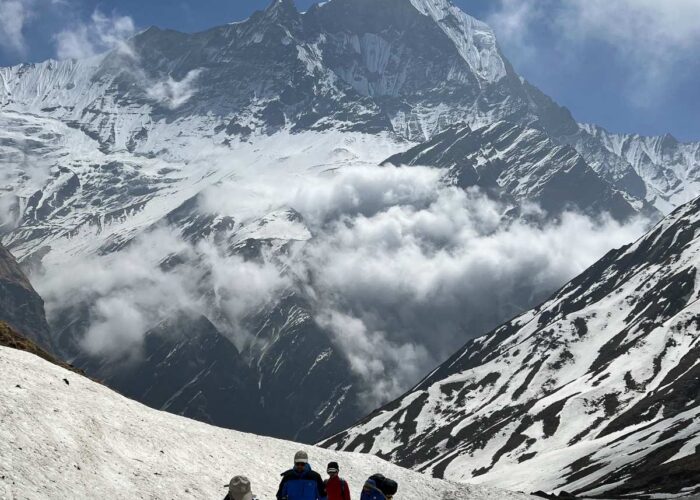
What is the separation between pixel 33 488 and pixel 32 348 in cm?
2454

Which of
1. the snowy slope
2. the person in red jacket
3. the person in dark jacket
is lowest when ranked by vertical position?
the snowy slope

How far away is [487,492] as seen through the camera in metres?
53.8

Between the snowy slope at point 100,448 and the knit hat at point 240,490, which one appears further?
the snowy slope at point 100,448

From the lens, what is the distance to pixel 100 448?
104 feet

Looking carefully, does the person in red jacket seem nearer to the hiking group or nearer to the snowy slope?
the hiking group

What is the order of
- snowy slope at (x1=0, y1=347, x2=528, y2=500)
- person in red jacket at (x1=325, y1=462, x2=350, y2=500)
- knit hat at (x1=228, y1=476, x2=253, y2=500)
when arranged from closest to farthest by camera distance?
knit hat at (x1=228, y1=476, x2=253, y2=500)
person in red jacket at (x1=325, y1=462, x2=350, y2=500)
snowy slope at (x1=0, y1=347, x2=528, y2=500)

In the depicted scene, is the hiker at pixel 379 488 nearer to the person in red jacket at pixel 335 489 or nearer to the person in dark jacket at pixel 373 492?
the person in dark jacket at pixel 373 492

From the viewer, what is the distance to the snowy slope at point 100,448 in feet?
90.5

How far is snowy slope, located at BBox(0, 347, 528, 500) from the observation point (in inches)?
1086

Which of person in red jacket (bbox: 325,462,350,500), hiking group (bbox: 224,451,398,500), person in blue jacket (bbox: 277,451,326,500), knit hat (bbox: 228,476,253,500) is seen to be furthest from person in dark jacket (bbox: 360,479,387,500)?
knit hat (bbox: 228,476,253,500)

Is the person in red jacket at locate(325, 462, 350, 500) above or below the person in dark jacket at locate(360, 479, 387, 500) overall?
below

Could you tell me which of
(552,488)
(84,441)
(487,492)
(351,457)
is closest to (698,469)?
(552,488)

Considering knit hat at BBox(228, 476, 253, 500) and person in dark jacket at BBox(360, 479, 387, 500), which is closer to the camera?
knit hat at BBox(228, 476, 253, 500)

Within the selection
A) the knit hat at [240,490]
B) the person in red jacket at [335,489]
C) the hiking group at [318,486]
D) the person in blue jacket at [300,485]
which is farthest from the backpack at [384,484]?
the knit hat at [240,490]
